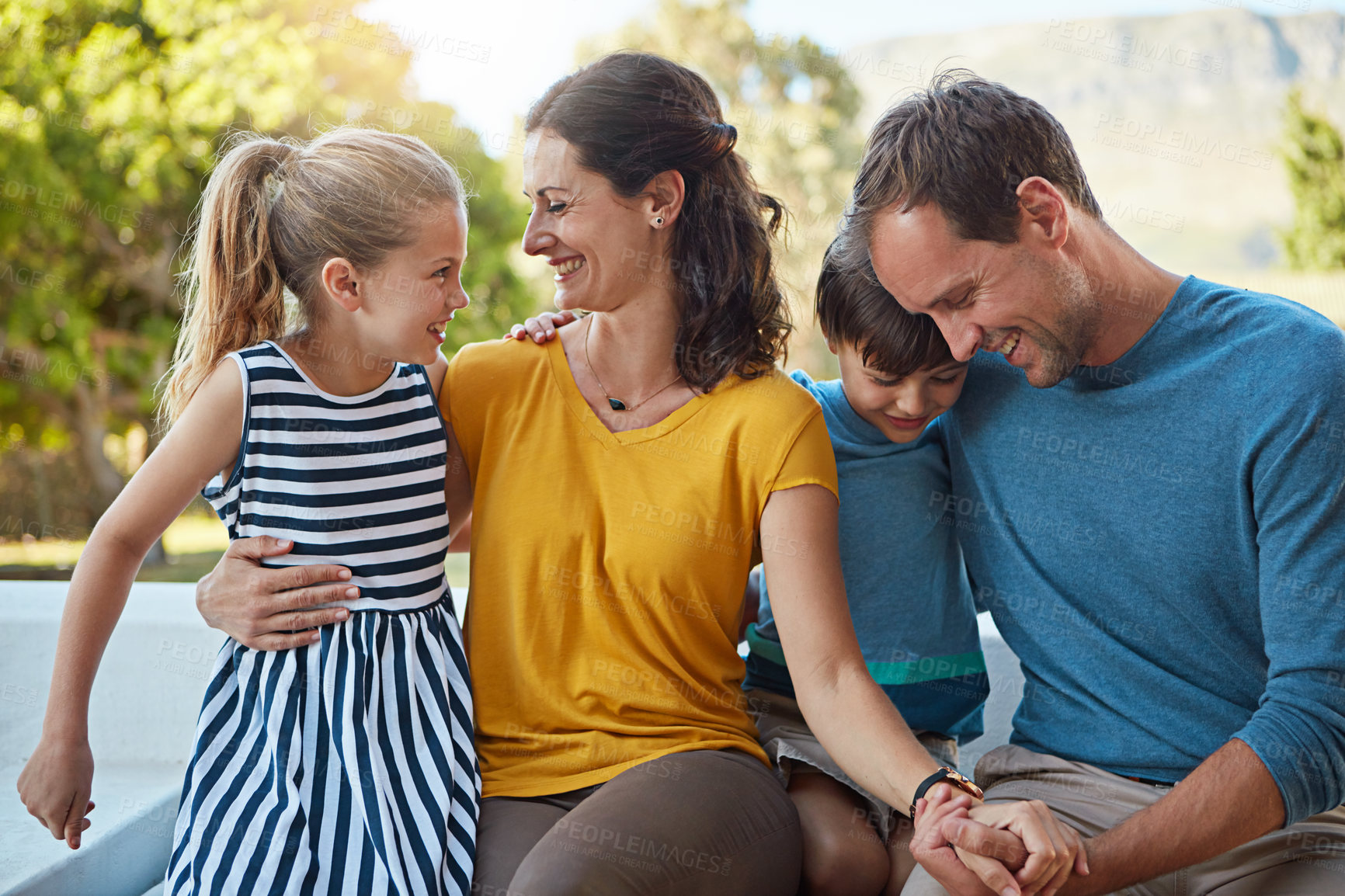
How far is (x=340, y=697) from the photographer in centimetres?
143

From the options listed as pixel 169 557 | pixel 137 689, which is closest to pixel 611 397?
pixel 137 689

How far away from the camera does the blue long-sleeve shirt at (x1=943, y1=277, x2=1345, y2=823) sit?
4.39ft

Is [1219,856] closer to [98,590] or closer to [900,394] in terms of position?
[900,394]

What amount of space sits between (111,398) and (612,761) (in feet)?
30.0

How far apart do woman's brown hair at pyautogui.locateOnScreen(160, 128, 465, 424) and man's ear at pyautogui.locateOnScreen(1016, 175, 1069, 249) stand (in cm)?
84

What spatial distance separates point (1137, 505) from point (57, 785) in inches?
59.8

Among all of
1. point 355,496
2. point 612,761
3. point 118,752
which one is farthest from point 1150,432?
point 118,752

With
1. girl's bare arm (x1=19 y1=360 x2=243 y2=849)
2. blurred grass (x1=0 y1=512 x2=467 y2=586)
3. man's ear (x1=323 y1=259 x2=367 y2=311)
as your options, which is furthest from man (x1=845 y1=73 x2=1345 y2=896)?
blurred grass (x1=0 y1=512 x2=467 y2=586)

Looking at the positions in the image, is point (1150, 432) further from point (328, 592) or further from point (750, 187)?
point (328, 592)

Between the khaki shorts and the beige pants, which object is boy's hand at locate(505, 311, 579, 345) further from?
the beige pants

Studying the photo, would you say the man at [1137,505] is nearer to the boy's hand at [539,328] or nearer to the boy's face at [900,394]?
the boy's face at [900,394]

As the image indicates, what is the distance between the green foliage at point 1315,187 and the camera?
18156 millimetres

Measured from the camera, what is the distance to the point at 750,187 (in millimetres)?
1737

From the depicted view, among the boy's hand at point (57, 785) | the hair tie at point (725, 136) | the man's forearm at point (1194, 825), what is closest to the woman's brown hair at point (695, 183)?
the hair tie at point (725, 136)
